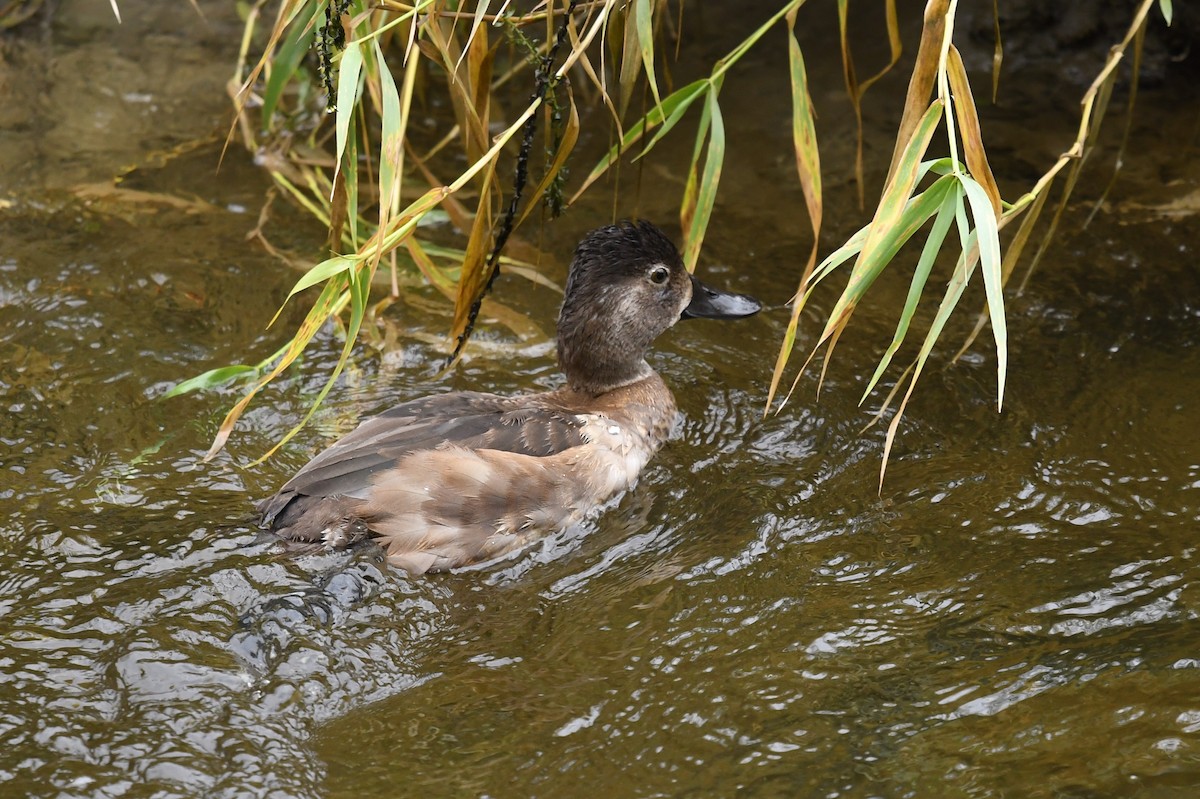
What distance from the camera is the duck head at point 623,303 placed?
183 inches

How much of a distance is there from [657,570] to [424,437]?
0.87 m

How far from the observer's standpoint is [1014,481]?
4.36m

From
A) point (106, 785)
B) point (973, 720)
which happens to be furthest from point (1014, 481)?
point (106, 785)

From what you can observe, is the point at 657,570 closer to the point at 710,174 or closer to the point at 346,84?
the point at 710,174

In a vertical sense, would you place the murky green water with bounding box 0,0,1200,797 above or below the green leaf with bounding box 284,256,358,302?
below

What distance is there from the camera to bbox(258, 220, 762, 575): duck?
4074 millimetres

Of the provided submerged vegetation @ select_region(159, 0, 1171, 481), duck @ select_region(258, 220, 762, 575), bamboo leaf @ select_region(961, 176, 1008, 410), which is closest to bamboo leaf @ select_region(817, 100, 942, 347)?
submerged vegetation @ select_region(159, 0, 1171, 481)

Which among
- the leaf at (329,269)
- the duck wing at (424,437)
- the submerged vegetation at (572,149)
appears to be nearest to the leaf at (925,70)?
the submerged vegetation at (572,149)

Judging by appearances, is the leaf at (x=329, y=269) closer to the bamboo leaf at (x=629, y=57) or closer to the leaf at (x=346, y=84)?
the leaf at (x=346, y=84)

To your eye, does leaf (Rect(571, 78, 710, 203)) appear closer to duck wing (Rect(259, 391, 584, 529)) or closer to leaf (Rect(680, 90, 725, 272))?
leaf (Rect(680, 90, 725, 272))

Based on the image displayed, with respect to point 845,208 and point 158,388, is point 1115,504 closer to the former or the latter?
point 845,208

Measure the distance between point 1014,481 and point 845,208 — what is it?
1.99m

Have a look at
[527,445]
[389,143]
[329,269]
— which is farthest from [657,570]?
[389,143]

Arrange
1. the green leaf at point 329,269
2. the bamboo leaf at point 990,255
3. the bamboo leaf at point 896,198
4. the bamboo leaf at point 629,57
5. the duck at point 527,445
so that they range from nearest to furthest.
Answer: the bamboo leaf at point 990,255
the bamboo leaf at point 896,198
the green leaf at point 329,269
the bamboo leaf at point 629,57
the duck at point 527,445
